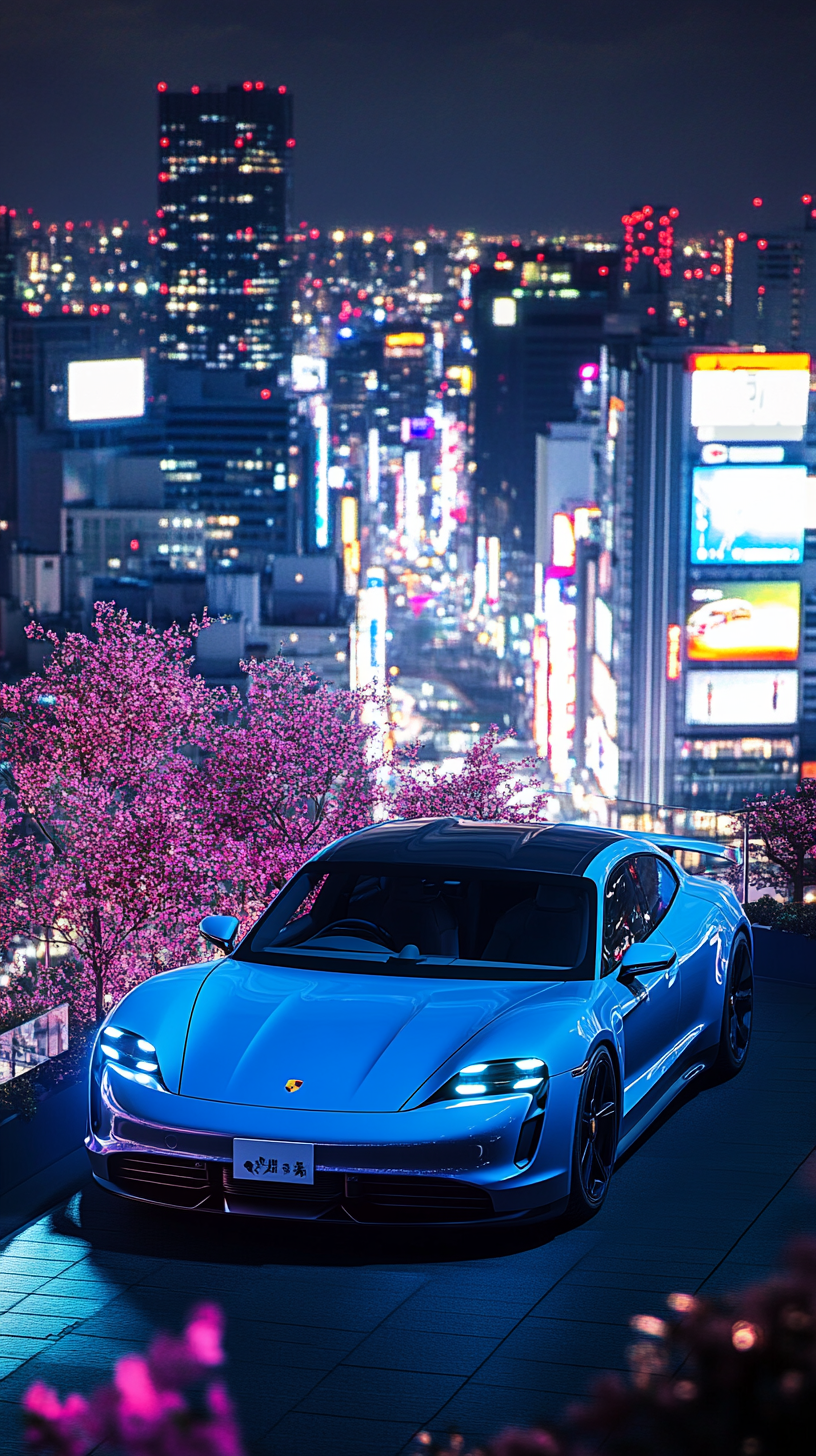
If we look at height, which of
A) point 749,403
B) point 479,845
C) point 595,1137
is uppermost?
point 749,403

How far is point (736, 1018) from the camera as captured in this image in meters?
7.54

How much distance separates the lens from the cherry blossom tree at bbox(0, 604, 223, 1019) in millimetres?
12492

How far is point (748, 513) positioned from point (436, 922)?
264 ft

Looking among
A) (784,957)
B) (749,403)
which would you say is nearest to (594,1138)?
(784,957)

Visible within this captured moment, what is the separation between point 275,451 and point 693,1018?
570 ft

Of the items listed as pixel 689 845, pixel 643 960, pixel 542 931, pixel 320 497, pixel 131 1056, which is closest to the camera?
pixel 131 1056

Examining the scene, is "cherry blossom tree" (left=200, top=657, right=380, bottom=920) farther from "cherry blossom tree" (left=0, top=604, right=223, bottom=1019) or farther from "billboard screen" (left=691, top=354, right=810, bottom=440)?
"billboard screen" (left=691, top=354, right=810, bottom=440)

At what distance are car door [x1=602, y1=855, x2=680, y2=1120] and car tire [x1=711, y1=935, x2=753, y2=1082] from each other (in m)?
0.66

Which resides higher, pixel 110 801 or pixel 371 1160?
pixel 371 1160

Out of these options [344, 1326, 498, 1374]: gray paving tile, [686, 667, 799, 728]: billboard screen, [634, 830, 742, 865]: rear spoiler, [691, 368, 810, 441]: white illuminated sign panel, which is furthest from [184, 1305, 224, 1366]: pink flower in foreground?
[686, 667, 799, 728]: billboard screen

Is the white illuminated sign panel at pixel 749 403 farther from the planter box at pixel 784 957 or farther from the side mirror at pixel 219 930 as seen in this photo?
the side mirror at pixel 219 930

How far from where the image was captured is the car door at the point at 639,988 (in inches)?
239

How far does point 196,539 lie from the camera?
148500mm

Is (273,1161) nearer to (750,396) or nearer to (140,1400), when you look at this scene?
(140,1400)
